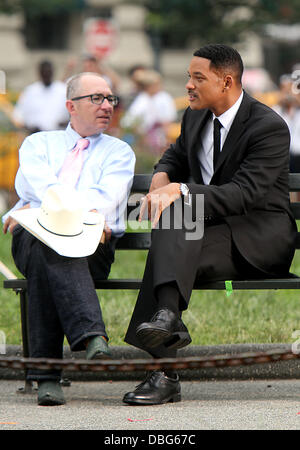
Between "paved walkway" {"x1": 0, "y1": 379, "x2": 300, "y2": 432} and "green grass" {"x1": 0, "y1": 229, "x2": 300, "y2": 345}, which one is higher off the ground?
"green grass" {"x1": 0, "y1": 229, "x2": 300, "y2": 345}

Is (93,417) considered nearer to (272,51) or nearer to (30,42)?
(30,42)

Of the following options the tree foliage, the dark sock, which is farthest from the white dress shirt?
the tree foliage

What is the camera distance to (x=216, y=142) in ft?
18.1

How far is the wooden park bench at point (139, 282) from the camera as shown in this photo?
523 centimetres

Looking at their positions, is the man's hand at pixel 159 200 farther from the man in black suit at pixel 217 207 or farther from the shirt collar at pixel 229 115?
the shirt collar at pixel 229 115

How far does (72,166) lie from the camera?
5.77 meters

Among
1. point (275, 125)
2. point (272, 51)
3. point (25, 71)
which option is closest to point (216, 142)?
point (275, 125)

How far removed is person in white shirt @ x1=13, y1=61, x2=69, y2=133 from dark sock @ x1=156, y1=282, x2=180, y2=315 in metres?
9.37

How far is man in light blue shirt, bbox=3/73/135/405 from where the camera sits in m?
5.07

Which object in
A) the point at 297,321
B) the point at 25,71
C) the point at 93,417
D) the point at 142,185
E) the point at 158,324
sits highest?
the point at 25,71

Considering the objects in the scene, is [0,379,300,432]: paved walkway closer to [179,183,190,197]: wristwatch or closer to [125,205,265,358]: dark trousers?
[125,205,265,358]: dark trousers

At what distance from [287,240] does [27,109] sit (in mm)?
9661

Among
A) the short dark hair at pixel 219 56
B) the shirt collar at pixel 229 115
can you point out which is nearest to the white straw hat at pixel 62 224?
the shirt collar at pixel 229 115

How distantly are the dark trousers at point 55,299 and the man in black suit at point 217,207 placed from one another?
274 millimetres
